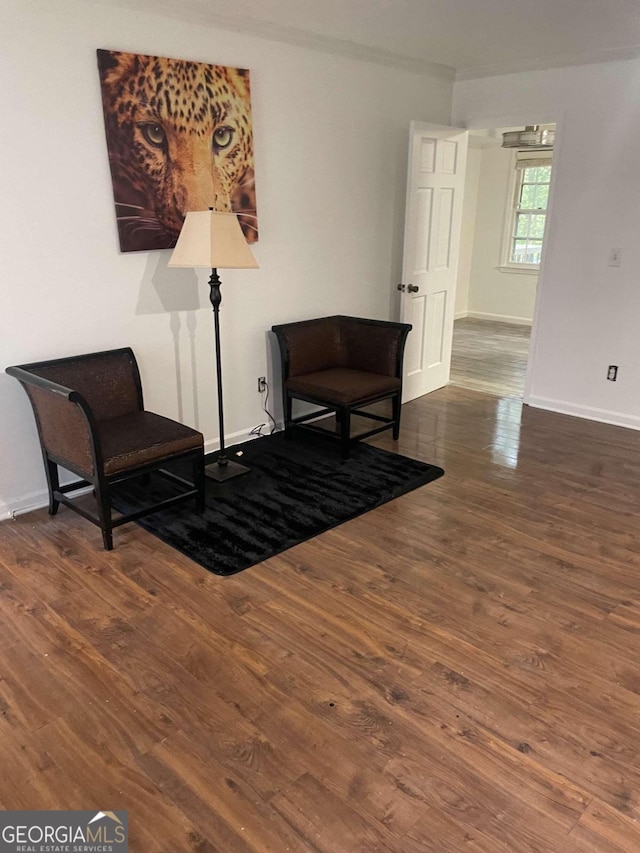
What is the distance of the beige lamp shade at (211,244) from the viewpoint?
2990mm

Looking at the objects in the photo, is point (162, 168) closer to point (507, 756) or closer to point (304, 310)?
point (304, 310)

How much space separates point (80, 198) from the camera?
3029 millimetres

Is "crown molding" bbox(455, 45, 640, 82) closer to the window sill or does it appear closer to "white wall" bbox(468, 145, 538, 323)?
"white wall" bbox(468, 145, 538, 323)

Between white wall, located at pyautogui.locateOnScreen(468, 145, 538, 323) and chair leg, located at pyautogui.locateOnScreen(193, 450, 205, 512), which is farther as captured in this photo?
white wall, located at pyautogui.locateOnScreen(468, 145, 538, 323)

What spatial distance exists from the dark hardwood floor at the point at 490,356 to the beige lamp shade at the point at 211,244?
2.89m

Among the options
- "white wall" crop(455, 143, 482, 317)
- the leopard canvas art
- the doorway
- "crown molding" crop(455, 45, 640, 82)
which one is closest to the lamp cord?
the leopard canvas art

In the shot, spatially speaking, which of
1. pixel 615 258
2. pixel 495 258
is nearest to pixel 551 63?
pixel 615 258

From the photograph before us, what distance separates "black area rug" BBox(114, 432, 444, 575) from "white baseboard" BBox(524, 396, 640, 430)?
159 centimetres

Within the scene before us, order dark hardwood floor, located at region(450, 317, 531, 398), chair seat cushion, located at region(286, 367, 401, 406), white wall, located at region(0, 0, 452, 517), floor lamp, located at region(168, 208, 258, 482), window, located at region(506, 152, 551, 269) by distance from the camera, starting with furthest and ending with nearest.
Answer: window, located at region(506, 152, 551, 269) → dark hardwood floor, located at region(450, 317, 531, 398) → chair seat cushion, located at region(286, 367, 401, 406) → floor lamp, located at region(168, 208, 258, 482) → white wall, located at region(0, 0, 452, 517)

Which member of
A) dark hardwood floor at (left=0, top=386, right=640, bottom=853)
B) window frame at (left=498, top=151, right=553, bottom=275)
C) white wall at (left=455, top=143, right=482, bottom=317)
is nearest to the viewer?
dark hardwood floor at (left=0, top=386, right=640, bottom=853)

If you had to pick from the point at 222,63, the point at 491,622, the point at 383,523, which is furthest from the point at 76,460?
the point at 222,63

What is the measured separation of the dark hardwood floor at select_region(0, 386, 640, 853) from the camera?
165cm

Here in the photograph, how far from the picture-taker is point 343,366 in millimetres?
4355

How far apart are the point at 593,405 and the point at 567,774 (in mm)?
3342
